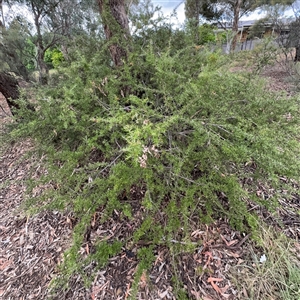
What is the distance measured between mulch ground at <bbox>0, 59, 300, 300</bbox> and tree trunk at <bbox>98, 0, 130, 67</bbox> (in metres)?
1.62

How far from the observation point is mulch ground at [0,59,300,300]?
54.0 inches

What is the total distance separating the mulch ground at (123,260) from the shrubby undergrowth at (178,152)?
0.11 metres

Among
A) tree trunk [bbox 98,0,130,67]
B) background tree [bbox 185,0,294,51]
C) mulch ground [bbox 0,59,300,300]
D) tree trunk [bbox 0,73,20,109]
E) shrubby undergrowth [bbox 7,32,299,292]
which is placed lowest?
mulch ground [bbox 0,59,300,300]

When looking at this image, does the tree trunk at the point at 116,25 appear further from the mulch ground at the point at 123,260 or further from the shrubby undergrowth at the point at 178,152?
the mulch ground at the point at 123,260

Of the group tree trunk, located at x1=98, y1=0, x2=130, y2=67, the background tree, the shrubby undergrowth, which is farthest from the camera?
the background tree

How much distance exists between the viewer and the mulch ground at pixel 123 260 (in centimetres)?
137

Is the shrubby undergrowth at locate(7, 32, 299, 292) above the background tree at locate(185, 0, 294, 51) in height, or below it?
below

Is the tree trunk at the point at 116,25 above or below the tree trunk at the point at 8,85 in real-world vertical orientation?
above

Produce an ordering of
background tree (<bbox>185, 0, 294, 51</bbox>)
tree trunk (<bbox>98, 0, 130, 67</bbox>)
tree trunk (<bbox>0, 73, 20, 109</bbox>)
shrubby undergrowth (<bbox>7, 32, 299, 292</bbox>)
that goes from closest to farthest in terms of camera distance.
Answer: shrubby undergrowth (<bbox>7, 32, 299, 292</bbox>) → tree trunk (<bbox>98, 0, 130, 67</bbox>) → tree trunk (<bbox>0, 73, 20, 109</bbox>) → background tree (<bbox>185, 0, 294, 51</bbox>)

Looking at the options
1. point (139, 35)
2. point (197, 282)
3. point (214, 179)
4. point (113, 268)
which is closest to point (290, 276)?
point (197, 282)

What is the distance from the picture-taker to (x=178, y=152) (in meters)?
1.49

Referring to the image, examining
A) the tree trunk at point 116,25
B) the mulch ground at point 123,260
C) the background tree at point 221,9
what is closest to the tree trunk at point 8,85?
the tree trunk at point 116,25

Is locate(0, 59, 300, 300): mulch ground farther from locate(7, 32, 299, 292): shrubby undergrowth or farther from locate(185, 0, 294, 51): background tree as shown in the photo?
locate(185, 0, 294, 51): background tree

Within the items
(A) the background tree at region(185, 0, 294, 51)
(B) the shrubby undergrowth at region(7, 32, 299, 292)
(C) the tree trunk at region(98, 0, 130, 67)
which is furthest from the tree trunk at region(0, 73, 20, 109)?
(A) the background tree at region(185, 0, 294, 51)
